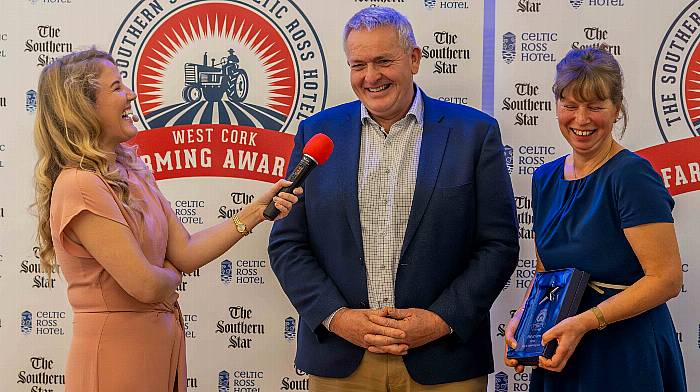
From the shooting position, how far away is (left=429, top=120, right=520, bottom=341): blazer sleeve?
2439 mm

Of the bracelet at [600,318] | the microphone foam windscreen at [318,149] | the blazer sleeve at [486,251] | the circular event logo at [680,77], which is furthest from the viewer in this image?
the circular event logo at [680,77]

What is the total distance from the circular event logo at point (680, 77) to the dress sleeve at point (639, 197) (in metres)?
0.89

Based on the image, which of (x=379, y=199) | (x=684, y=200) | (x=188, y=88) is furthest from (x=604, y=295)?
(x=188, y=88)

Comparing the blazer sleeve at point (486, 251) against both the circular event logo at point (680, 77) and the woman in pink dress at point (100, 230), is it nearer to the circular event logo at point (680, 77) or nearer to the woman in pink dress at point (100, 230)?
the woman in pink dress at point (100, 230)

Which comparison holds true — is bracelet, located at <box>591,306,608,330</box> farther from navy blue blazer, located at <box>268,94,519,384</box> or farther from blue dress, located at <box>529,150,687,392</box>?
navy blue blazer, located at <box>268,94,519,384</box>

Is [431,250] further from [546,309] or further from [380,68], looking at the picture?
[380,68]

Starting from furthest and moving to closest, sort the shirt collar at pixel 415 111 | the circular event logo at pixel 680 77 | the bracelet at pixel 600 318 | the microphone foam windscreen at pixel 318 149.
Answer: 1. the circular event logo at pixel 680 77
2. the shirt collar at pixel 415 111
3. the microphone foam windscreen at pixel 318 149
4. the bracelet at pixel 600 318

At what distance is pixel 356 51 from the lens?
2.52 m

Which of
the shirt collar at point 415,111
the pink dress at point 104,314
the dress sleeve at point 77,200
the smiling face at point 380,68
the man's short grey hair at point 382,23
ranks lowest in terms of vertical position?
the pink dress at point 104,314

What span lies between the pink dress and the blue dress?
1.14m

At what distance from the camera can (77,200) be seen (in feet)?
7.20

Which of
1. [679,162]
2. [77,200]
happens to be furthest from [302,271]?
[679,162]

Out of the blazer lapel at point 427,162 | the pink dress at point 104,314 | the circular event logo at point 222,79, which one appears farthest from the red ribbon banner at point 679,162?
the pink dress at point 104,314

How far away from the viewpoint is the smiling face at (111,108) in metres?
2.33
